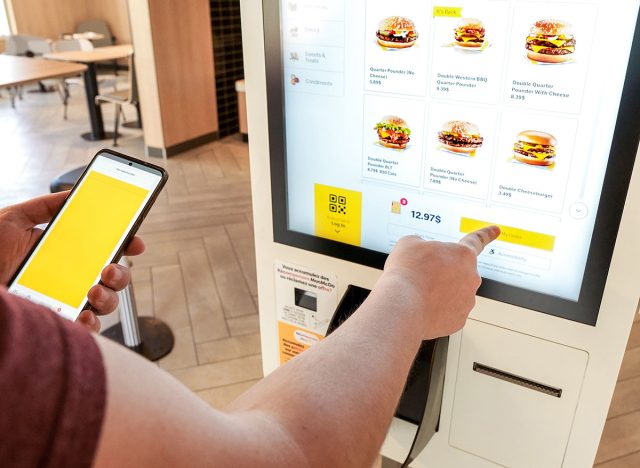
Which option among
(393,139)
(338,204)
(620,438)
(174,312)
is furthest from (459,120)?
(174,312)

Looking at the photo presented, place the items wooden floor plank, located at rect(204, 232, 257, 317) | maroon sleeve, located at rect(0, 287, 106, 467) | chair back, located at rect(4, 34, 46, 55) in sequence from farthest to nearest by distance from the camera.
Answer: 1. chair back, located at rect(4, 34, 46, 55)
2. wooden floor plank, located at rect(204, 232, 257, 317)
3. maroon sleeve, located at rect(0, 287, 106, 467)

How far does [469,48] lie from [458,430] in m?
0.67

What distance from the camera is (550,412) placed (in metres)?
0.90

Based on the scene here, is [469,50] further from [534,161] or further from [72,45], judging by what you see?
[72,45]

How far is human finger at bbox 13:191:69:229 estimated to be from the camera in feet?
3.31

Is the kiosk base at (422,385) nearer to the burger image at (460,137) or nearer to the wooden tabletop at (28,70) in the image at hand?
the burger image at (460,137)

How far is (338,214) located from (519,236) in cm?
31

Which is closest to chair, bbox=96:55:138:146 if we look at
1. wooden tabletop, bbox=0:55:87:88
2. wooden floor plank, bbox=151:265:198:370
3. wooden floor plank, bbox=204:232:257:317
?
wooden tabletop, bbox=0:55:87:88

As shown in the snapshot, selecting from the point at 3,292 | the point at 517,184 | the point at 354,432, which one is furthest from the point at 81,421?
the point at 517,184

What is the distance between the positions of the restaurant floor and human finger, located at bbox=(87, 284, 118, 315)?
1.15m

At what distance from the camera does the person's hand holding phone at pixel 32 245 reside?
0.96 metres

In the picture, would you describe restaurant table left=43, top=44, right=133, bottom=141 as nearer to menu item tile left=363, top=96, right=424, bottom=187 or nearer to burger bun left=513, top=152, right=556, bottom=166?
menu item tile left=363, top=96, right=424, bottom=187

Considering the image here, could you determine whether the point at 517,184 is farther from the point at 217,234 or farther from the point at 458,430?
the point at 217,234

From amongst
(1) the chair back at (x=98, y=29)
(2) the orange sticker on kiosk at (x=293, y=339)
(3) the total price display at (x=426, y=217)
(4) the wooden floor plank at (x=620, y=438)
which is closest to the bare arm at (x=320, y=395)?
(3) the total price display at (x=426, y=217)
